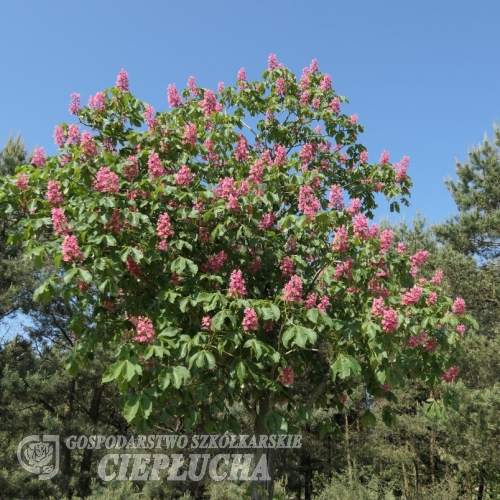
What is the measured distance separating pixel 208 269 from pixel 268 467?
2183mm

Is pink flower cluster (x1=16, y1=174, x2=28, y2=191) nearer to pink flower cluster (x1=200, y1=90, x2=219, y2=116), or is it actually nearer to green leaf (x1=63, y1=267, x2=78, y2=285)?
green leaf (x1=63, y1=267, x2=78, y2=285)

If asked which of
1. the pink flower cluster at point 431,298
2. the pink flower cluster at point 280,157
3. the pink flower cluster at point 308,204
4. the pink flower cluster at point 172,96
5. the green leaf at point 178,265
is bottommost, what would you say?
the green leaf at point 178,265

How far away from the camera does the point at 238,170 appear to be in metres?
5.03

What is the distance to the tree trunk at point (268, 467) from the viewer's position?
4.63 metres

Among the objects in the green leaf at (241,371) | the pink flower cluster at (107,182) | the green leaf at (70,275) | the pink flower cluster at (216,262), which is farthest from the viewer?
the pink flower cluster at (216,262)

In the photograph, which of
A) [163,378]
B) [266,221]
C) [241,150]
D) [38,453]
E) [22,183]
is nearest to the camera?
[163,378]

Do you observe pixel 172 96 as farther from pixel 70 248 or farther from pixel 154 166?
pixel 70 248

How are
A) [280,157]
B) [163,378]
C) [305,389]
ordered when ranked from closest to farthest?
[163,378] < [280,157] < [305,389]

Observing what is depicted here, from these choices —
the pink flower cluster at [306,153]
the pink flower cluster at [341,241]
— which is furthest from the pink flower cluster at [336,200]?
the pink flower cluster at [306,153]

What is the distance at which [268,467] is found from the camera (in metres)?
4.78

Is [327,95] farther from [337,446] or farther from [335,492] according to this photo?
[337,446]

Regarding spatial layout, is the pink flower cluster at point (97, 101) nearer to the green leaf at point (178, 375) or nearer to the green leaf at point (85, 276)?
the green leaf at point (85, 276)

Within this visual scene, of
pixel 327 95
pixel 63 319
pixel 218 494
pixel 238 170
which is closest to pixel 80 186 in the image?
pixel 238 170

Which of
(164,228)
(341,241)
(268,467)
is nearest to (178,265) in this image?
(164,228)
